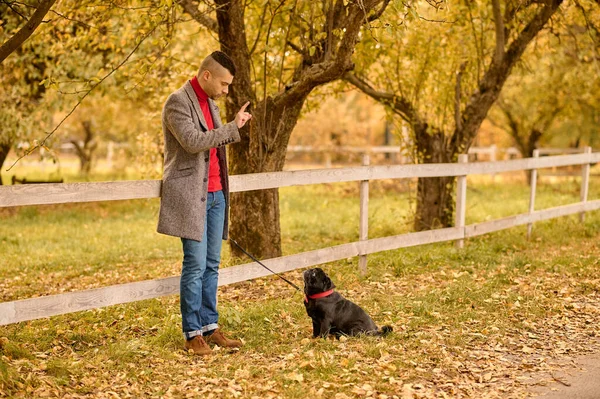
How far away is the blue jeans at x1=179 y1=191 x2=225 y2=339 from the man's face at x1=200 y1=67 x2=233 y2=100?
79cm

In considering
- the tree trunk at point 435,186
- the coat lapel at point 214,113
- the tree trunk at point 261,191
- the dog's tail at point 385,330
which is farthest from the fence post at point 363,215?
the tree trunk at point 435,186

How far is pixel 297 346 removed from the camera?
5.42m

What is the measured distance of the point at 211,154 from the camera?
5324 mm

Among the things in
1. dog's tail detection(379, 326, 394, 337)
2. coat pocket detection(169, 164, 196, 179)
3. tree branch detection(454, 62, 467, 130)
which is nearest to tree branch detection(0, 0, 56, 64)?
coat pocket detection(169, 164, 196, 179)

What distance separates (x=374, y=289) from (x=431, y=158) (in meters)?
4.11

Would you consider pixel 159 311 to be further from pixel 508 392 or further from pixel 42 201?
pixel 508 392

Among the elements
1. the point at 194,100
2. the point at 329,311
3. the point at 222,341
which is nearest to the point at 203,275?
the point at 222,341

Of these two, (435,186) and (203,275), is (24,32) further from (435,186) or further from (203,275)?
(435,186)

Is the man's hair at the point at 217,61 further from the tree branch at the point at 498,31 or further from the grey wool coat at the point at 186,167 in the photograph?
the tree branch at the point at 498,31

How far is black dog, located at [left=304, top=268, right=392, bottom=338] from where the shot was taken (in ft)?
17.5

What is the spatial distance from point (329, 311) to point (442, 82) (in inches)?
257

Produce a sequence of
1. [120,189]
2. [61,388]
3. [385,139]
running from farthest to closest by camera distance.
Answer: [385,139] → [120,189] → [61,388]

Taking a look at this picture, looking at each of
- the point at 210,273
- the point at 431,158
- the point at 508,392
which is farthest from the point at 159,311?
the point at 431,158

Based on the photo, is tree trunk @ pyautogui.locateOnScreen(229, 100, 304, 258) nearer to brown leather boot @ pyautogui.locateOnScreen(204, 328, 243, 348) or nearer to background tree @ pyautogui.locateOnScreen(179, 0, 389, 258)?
background tree @ pyautogui.locateOnScreen(179, 0, 389, 258)
